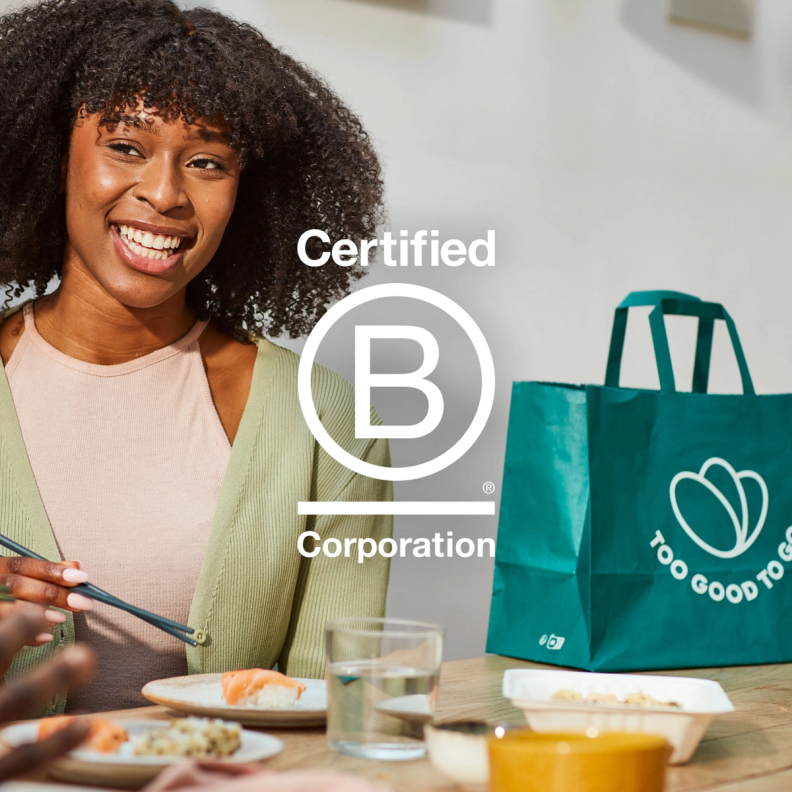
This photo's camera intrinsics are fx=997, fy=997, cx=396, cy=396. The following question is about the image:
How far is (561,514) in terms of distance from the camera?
1125mm

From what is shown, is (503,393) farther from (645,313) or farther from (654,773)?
(654,773)

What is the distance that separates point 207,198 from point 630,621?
740mm

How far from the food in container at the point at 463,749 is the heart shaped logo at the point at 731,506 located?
2.06ft

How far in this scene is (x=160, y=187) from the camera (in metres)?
1.24

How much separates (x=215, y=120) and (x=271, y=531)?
530mm

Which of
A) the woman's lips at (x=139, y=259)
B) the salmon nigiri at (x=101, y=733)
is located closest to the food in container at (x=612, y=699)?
the salmon nigiri at (x=101, y=733)

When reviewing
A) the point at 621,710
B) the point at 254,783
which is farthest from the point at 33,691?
the point at 621,710

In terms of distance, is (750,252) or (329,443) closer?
(329,443)

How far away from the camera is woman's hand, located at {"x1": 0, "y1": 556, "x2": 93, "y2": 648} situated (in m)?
0.88

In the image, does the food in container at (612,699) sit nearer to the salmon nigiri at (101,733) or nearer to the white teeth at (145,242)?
the salmon nigiri at (101,733)

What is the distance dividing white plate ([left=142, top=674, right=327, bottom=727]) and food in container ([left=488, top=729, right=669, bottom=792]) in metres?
0.24

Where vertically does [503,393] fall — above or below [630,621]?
above

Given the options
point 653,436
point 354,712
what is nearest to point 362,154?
point 653,436

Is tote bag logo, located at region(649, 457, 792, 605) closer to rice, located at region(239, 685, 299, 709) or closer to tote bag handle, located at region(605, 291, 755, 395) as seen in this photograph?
tote bag handle, located at region(605, 291, 755, 395)
